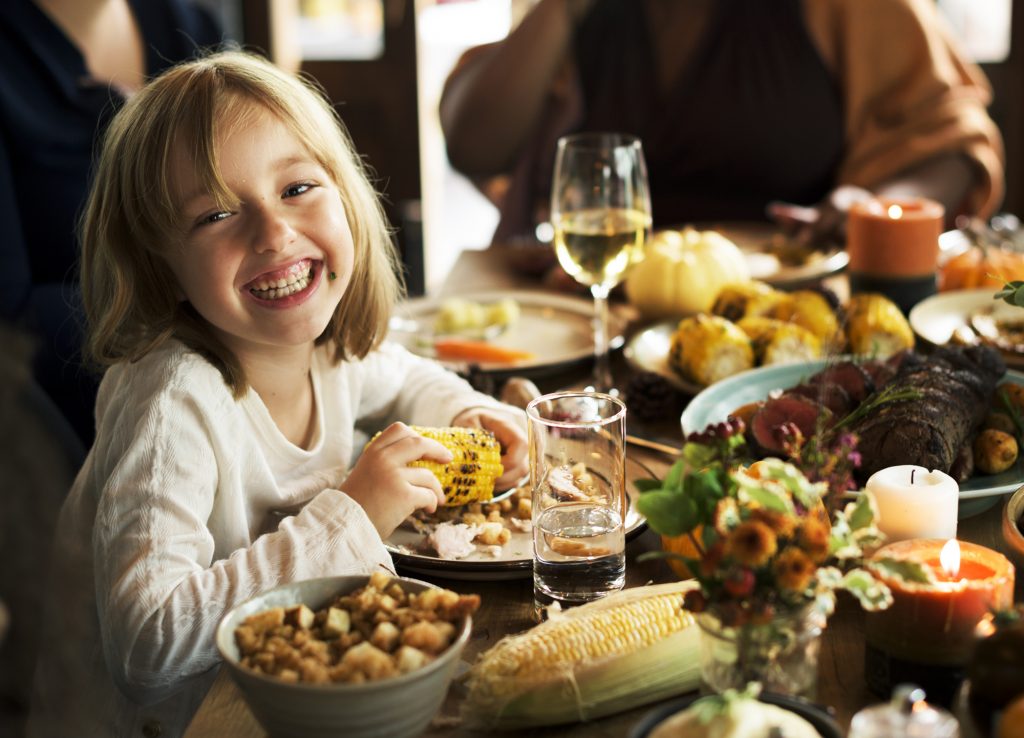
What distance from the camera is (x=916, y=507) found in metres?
0.95

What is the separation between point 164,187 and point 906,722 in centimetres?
93

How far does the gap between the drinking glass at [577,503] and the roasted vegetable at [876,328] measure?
65cm

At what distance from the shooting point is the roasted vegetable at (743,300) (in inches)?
66.1

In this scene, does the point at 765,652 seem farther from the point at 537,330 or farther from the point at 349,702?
the point at 537,330

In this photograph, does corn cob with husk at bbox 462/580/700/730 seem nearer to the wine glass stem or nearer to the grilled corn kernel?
the grilled corn kernel

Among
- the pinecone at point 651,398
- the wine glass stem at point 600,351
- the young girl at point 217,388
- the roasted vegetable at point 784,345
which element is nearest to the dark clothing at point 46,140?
the young girl at point 217,388

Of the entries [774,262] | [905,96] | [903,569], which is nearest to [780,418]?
[903,569]

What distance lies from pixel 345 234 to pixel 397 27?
12.0 feet

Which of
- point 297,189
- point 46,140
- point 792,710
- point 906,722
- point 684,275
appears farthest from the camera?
point 46,140

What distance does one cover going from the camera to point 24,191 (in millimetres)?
2586

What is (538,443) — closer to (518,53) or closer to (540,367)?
(540,367)

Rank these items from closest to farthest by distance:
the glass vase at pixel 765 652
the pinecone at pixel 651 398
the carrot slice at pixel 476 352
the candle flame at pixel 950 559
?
1. the glass vase at pixel 765 652
2. the candle flame at pixel 950 559
3. the pinecone at pixel 651 398
4. the carrot slice at pixel 476 352

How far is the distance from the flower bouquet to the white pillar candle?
0.16 meters

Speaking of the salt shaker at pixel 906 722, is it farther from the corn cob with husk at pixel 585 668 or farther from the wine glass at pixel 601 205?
the wine glass at pixel 601 205
